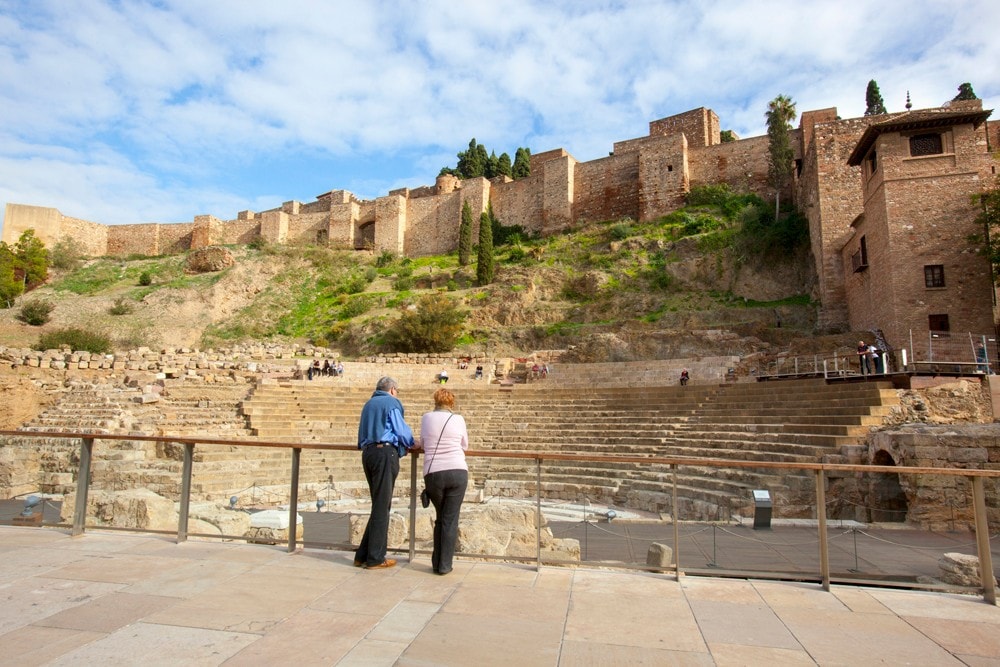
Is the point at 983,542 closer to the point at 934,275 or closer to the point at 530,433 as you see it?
the point at 530,433

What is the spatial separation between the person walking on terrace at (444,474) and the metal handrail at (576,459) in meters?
0.22

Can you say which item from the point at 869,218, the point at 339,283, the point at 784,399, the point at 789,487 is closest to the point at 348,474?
the point at 789,487

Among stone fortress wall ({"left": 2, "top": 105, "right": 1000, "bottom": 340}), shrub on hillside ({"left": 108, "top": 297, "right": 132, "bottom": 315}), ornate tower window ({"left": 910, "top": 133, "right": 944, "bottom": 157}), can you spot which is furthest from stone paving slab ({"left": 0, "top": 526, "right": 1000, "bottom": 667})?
shrub on hillside ({"left": 108, "top": 297, "right": 132, "bottom": 315})

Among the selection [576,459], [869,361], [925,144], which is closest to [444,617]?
[576,459]

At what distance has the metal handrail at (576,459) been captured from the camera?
3988 mm

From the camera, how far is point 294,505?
5.10 m

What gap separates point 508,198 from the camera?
41.7 metres

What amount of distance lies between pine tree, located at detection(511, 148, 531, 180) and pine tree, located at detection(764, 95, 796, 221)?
69.6 feet

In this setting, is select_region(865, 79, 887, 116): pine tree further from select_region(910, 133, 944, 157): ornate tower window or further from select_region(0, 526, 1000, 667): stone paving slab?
select_region(0, 526, 1000, 667): stone paving slab

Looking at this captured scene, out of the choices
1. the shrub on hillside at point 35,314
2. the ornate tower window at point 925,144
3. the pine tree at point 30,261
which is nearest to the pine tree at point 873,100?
the ornate tower window at point 925,144

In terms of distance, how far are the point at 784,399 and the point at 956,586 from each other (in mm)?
10873

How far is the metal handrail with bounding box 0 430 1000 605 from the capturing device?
3.99 m

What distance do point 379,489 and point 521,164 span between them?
49034mm

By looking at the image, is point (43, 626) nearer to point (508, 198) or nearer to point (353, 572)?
point (353, 572)
